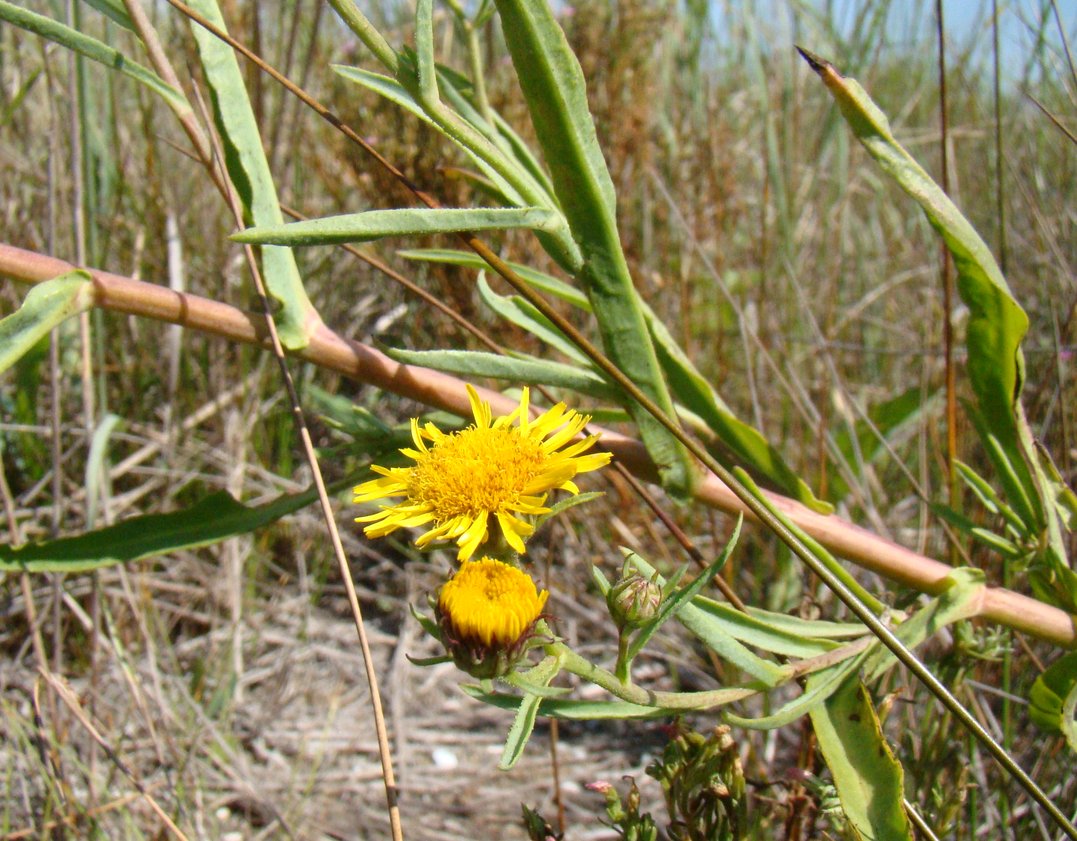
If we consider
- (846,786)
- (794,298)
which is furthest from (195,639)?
(794,298)

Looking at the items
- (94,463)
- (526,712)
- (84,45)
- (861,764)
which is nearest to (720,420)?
(861,764)

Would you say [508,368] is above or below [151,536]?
above

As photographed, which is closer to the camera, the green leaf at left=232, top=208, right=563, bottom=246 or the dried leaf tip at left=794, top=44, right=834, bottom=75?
the green leaf at left=232, top=208, right=563, bottom=246

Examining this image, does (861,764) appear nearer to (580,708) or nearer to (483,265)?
(580,708)

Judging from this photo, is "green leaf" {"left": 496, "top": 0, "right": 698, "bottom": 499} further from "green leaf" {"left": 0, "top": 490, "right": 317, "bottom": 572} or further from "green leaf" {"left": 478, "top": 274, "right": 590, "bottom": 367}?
"green leaf" {"left": 0, "top": 490, "right": 317, "bottom": 572}

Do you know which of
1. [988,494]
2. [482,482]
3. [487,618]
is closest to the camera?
[487,618]

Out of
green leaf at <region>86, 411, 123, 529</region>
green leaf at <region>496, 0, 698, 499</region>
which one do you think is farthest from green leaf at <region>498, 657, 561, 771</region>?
green leaf at <region>86, 411, 123, 529</region>
